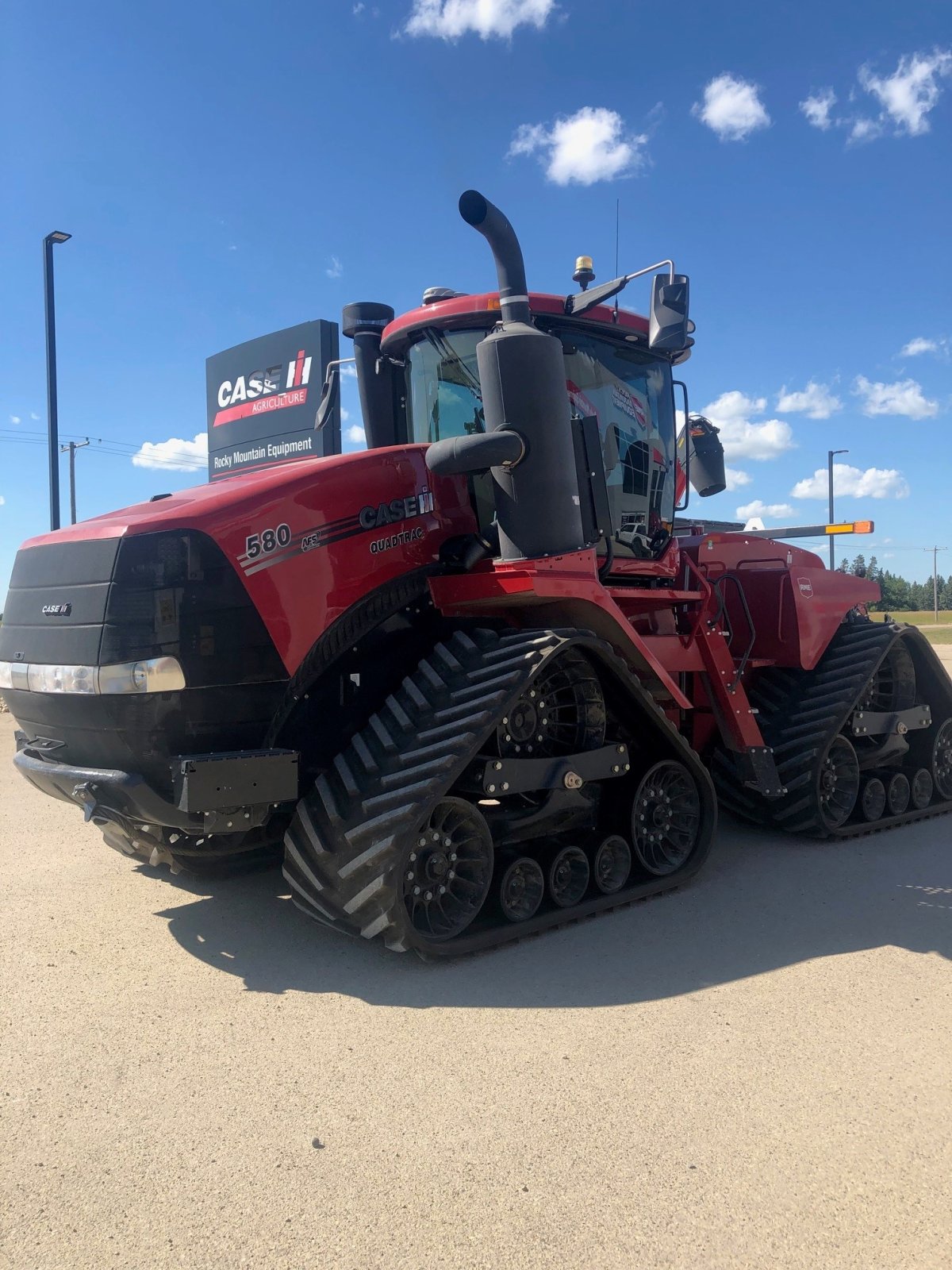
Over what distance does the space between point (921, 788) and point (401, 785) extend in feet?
16.3

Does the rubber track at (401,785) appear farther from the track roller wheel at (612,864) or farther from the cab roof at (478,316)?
the cab roof at (478,316)

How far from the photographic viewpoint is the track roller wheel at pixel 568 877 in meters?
4.60

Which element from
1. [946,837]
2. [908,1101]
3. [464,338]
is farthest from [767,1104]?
[946,837]

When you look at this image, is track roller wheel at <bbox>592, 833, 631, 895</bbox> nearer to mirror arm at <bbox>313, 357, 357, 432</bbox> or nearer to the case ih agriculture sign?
mirror arm at <bbox>313, 357, 357, 432</bbox>

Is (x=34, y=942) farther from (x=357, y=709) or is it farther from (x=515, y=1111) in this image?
(x=515, y=1111)

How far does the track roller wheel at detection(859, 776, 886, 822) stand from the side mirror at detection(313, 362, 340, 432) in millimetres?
4475

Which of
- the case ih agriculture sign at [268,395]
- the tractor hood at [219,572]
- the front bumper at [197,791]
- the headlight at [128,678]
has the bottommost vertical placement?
the front bumper at [197,791]

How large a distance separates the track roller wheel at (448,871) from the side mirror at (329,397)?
284 centimetres

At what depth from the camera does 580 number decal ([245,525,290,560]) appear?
12.7 ft

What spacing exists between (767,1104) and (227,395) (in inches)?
450

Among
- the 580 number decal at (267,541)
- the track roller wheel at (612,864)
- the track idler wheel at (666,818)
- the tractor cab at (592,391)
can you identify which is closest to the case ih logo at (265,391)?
the tractor cab at (592,391)

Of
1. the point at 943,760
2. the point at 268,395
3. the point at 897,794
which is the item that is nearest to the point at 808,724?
the point at 897,794

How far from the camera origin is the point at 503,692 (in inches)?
162

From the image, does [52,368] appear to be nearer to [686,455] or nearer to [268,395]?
[268,395]
